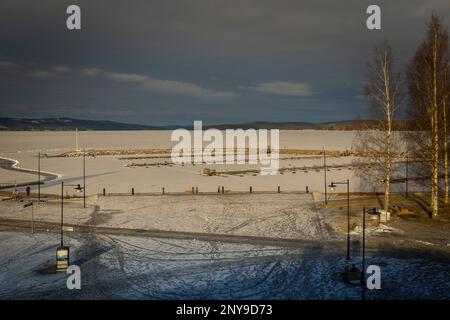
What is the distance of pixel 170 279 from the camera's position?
1827 cm

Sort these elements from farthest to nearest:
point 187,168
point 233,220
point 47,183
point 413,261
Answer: point 187,168, point 47,183, point 233,220, point 413,261

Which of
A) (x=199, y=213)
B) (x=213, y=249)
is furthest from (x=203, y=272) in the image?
(x=199, y=213)

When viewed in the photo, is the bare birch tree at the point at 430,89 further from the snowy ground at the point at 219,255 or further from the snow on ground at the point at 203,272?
the snow on ground at the point at 203,272

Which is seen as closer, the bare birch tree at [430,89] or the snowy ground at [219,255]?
the snowy ground at [219,255]

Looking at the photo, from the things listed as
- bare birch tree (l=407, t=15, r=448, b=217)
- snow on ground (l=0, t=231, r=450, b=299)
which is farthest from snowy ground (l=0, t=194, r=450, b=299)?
bare birch tree (l=407, t=15, r=448, b=217)

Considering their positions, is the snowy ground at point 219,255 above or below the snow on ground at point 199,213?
below

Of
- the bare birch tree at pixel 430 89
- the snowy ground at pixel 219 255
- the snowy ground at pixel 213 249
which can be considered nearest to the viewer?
the snowy ground at pixel 219 255

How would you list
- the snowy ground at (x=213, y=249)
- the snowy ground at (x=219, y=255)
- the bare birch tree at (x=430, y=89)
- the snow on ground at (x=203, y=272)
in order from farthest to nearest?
the bare birch tree at (x=430, y=89)
the snowy ground at (x=213, y=249)
the snowy ground at (x=219, y=255)
the snow on ground at (x=203, y=272)

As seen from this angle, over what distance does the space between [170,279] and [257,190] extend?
27.6 m

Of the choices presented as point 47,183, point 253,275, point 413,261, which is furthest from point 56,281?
point 47,183

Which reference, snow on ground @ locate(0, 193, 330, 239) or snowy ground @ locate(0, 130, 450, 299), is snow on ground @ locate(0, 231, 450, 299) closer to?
snowy ground @ locate(0, 130, 450, 299)

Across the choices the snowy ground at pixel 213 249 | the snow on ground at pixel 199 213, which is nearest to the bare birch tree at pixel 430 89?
the snowy ground at pixel 213 249

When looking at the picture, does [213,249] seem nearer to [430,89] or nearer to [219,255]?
[219,255]
